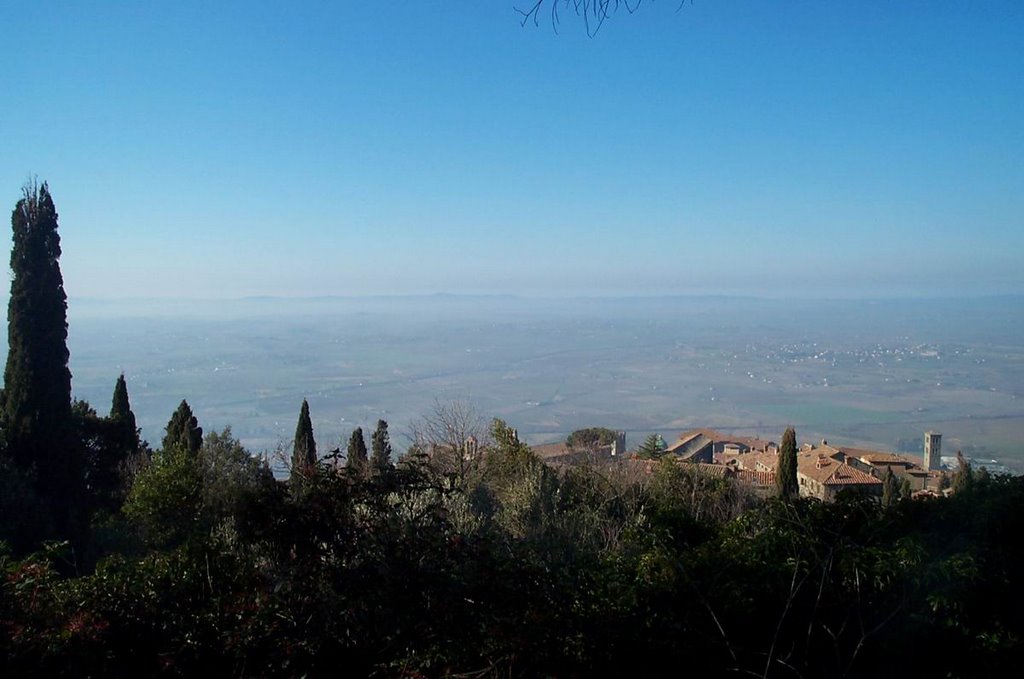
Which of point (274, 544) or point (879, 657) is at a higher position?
point (274, 544)

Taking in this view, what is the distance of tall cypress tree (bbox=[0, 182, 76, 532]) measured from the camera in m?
14.1

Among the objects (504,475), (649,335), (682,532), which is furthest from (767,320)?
(682,532)

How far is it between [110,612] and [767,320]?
8596 centimetres

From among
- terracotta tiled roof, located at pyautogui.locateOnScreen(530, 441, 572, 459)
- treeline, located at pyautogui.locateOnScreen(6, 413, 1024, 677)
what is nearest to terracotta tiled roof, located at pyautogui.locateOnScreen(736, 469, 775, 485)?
terracotta tiled roof, located at pyautogui.locateOnScreen(530, 441, 572, 459)

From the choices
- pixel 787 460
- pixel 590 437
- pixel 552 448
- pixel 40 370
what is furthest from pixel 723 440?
pixel 40 370

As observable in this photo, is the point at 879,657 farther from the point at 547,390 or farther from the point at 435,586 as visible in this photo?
the point at 547,390

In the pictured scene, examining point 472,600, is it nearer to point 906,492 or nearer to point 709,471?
point 906,492

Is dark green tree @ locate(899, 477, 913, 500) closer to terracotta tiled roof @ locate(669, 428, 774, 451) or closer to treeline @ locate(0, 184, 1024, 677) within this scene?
treeline @ locate(0, 184, 1024, 677)

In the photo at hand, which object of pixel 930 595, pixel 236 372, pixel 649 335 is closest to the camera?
pixel 930 595

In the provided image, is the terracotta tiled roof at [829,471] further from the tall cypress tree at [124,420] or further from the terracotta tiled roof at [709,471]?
the tall cypress tree at [124,420]

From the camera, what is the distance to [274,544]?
3475mm

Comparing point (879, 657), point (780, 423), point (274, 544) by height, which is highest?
point (274, 544)

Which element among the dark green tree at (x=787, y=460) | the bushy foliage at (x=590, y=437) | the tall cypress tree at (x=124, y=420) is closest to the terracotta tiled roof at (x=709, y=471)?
the dark green tree at (x=787, y=460)

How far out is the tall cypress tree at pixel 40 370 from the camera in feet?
46.3
